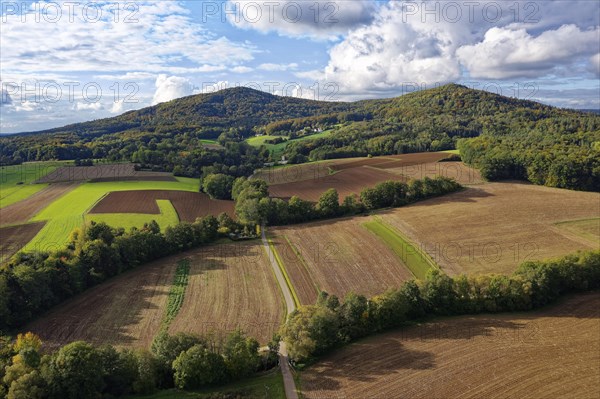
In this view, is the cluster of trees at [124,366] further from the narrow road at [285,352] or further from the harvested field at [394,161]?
the harvested field at [394,161]

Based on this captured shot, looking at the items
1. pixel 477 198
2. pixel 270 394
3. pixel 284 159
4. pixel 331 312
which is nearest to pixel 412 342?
pixel 331 312

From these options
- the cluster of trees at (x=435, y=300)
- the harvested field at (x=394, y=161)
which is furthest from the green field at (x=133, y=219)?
the harvested field at (x=394, y=161)

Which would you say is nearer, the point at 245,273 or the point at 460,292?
the point at 460,292

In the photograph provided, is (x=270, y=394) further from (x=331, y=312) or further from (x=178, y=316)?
(x=178, y=316)

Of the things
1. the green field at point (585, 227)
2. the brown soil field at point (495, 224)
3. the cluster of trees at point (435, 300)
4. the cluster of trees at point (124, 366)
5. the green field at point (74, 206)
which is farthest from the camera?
the green field at point (74, 206)

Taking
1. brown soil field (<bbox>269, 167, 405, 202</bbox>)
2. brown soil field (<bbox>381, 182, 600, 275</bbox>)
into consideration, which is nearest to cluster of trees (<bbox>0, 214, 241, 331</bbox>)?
brown soil field (<bbox>269, 167, 405, 202</bbox>)

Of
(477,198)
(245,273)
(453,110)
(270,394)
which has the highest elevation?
(453,110)
